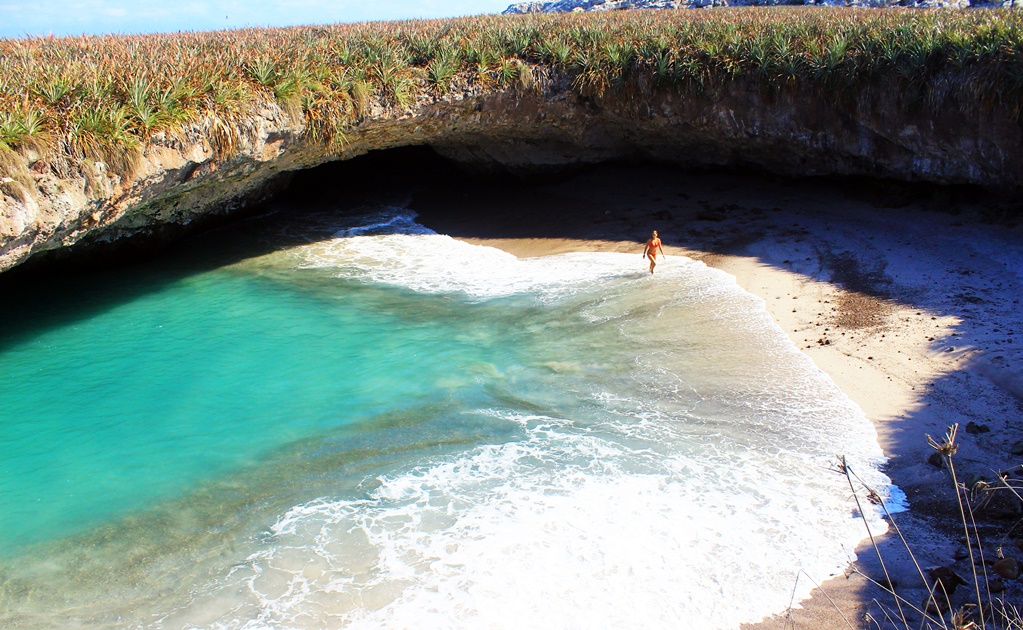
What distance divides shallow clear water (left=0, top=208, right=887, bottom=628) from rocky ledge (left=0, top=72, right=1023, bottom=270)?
2453 mm

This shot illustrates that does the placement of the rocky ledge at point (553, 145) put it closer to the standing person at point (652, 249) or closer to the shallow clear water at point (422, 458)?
the shallow clear water at point (422, 458)

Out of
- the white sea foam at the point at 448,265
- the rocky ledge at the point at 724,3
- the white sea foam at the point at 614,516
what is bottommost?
the white sea foam at the point at 614,516

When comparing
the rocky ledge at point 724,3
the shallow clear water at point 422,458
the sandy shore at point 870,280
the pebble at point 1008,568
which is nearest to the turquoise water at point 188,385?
the shallow clear water at point 422,458

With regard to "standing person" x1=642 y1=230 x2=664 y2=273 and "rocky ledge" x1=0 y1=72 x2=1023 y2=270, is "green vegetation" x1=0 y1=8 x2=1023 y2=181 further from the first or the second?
"standing person" x1=642 y1=230 x2=664 y2=273

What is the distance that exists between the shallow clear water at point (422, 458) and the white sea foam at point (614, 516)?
28 mm

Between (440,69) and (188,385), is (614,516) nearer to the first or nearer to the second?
(188,385)

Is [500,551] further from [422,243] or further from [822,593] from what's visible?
[422,243]

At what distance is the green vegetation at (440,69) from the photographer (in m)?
11.7

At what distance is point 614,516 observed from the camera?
7750 millimetres

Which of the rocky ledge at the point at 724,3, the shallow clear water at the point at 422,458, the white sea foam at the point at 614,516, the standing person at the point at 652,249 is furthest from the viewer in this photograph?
the rocky ledge at the point at 724,3

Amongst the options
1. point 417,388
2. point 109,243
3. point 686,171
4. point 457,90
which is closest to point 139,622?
point 417,388

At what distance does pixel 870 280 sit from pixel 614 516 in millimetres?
7917

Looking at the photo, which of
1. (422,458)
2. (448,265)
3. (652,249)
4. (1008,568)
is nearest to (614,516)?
(422,458)

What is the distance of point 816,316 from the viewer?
1218cm
